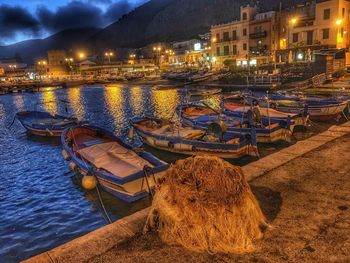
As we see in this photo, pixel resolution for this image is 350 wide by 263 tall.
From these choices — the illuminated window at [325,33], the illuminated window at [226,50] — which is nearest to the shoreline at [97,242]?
the illuminated window at [325,33]

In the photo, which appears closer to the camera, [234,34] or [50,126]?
[50,126]

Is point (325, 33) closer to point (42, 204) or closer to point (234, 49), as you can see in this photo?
point (234, 49)

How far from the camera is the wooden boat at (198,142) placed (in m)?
14.4

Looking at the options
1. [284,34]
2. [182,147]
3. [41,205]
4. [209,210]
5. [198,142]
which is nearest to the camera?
[209,210]

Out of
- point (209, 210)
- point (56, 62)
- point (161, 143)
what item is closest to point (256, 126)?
point (161, 143)

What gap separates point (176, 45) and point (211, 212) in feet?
378

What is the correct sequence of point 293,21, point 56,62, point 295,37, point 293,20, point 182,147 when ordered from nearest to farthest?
point 182,147 < point 293,20 < point 293,21 < point 295,37 < point 56,62

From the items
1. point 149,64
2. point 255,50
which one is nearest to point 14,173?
point 255,50

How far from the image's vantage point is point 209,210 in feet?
17.4

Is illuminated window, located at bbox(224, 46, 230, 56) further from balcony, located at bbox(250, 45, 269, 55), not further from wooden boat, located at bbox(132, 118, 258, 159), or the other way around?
wooden boat, located at bbox(132, 118, 258, 159)

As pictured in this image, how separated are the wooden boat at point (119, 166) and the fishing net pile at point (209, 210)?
2.74 metres

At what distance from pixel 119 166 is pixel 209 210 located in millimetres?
6822

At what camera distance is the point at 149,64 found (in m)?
112

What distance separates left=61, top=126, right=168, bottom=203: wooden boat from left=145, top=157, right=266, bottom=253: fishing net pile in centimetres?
274
